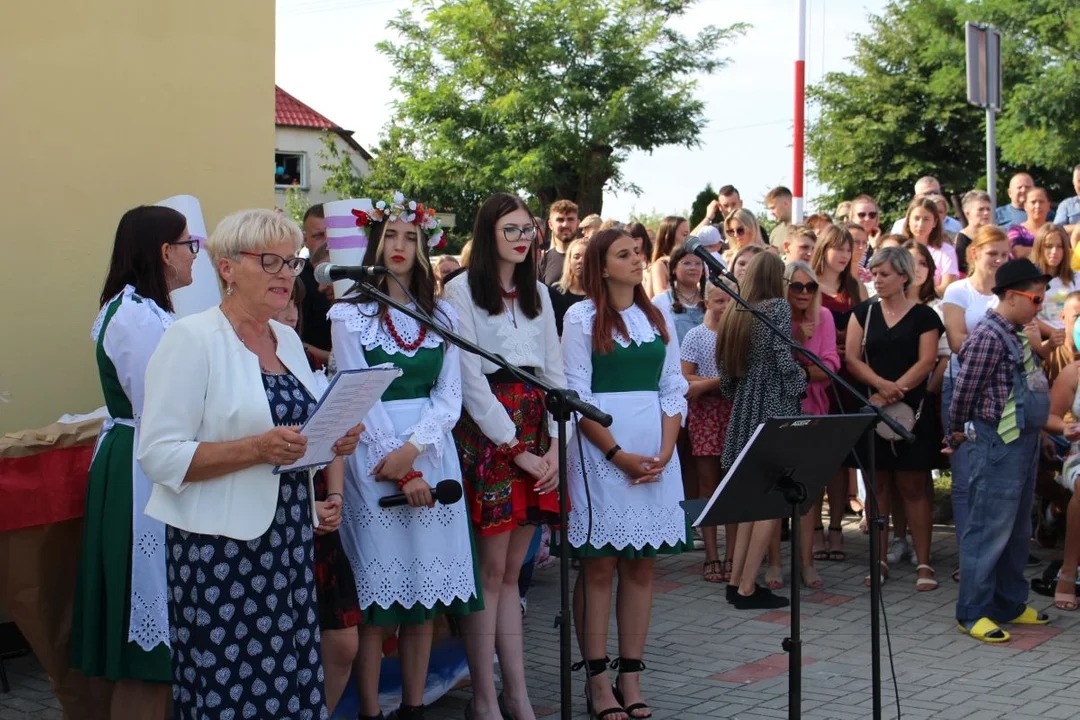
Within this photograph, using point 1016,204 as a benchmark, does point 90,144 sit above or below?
below

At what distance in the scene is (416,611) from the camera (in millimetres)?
4934

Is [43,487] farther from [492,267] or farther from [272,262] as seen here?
[492,267]

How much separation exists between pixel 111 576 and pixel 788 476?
8.14 feet

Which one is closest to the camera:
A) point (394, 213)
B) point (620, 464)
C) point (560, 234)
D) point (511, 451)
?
point (394, 213)

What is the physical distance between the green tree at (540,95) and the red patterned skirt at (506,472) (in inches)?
1401

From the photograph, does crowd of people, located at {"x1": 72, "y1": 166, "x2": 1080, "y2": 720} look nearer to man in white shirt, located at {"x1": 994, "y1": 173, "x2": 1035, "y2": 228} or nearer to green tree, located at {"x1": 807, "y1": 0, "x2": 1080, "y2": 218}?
man in white shirt, located at {"x1": 994, "y1": 173, "x2": 1035, "y2": 228}

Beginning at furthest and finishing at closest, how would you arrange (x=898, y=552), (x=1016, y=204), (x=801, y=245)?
(x=1016, y=204), (x=801, y=245), (x=898, y=552)

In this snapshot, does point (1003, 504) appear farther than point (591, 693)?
Yes

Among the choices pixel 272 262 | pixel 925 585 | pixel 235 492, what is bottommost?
pixel 925 585

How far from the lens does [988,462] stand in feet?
22.3

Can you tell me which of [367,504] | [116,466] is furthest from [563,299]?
[116,466]

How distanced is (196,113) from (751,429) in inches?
142

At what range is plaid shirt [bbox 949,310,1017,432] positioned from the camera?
6727mm

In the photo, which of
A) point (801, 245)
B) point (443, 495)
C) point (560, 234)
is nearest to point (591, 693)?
point (443, 495)
